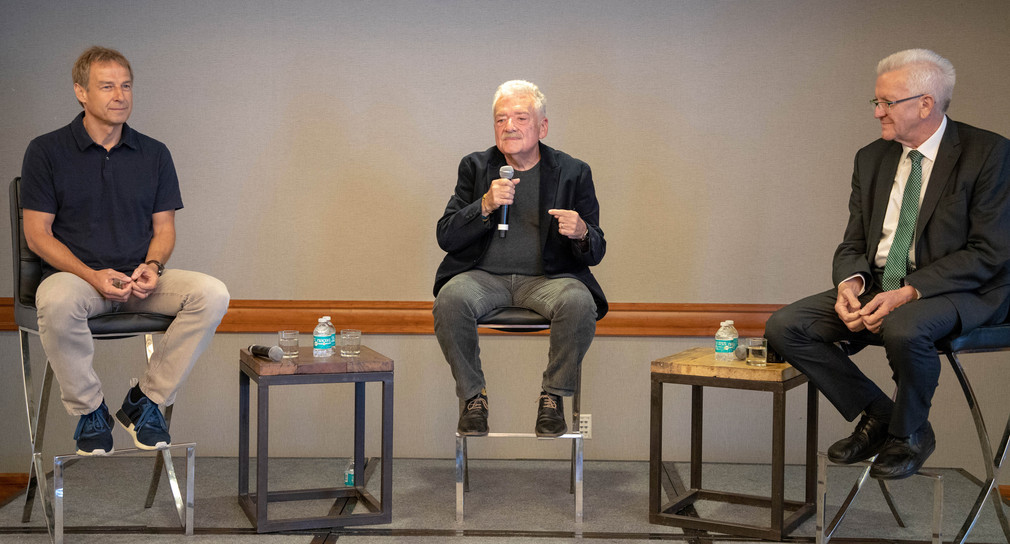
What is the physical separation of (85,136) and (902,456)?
8.58 ft

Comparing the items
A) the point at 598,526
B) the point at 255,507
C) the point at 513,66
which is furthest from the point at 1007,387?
the point at 255,507

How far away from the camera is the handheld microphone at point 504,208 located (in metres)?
2.74

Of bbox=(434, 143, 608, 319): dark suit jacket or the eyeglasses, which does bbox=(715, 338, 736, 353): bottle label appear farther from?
the eyeglasses

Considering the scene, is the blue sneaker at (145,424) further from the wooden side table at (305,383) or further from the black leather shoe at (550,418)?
the black leather shoe at (550,418)

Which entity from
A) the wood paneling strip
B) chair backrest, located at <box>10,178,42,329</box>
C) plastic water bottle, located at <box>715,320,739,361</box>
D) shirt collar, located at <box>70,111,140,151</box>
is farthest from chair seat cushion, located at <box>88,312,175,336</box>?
plastic water bottle, located at <box>715,320,739,361</box>

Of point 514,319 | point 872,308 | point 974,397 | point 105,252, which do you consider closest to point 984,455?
point 974,397

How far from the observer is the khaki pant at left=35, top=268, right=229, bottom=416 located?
2.45 m

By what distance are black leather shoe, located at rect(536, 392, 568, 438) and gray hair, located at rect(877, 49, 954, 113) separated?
1.43 m

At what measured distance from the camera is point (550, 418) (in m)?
2.69

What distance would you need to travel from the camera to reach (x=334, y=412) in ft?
12.0

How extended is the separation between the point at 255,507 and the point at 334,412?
919mm

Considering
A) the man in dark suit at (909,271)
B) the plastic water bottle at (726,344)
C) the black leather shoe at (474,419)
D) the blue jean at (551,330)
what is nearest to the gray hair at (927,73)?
the man in dark suit at (909,271)

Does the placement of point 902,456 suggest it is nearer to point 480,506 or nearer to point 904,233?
point 904,233

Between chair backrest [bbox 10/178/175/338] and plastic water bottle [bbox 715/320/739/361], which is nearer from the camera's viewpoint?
chair backrest [bbox 10/178/175/338]
